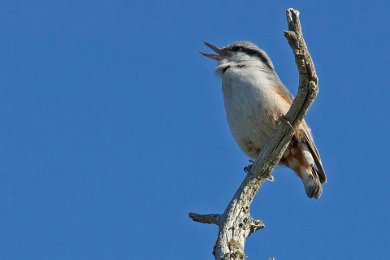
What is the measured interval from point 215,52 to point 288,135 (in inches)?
162

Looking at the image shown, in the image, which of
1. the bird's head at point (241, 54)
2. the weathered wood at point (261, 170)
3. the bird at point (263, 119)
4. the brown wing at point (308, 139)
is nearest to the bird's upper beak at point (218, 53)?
the bird's head at point (241, 54)

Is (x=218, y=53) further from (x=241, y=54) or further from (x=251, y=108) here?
(x=251, y=108)

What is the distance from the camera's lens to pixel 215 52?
12.5 meters

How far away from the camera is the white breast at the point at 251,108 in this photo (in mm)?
10344

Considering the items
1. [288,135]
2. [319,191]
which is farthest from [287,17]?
[319,191]

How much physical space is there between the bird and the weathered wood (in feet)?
4.34

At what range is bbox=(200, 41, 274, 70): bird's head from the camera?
11688 millimetres

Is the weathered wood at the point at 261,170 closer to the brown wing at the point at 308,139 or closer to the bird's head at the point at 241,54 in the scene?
the brown wing at the point at 308,139

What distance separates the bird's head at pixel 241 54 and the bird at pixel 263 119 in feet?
1.69

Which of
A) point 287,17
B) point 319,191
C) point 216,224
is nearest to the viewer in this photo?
point 287,17

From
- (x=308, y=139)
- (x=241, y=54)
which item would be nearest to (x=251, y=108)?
(x=308, y=139)

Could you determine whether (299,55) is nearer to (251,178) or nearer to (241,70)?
(251,178)

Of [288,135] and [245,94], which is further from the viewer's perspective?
[245,94]

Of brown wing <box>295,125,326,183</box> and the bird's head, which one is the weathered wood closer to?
brown wing <box>295,125,326,183</box>
